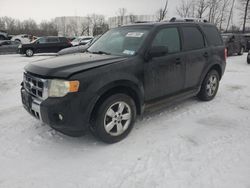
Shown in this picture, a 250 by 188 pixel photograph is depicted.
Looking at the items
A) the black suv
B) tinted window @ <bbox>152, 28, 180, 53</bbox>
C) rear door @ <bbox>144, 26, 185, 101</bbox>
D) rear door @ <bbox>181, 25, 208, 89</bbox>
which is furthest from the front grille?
rear door @ <bbox>181, 25, 208, 89</bbox>

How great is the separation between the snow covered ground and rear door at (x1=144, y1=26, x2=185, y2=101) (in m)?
0.61

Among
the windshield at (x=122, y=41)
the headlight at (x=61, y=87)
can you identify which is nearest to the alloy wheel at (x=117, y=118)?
the headlight at (x=61, y=87)

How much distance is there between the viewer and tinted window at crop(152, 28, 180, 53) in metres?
3.88

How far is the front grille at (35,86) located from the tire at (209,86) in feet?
11.5

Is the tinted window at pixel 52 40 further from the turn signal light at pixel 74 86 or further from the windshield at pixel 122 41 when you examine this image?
the turn signal light at pixel 74 86

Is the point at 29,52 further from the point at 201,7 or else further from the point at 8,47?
the point at 201,7

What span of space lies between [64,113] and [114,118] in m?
0.77

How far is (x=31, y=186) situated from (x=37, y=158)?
1.92ft

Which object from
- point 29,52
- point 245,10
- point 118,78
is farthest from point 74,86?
point 245,10

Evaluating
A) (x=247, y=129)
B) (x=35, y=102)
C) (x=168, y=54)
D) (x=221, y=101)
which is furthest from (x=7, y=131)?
(x=221, y=101)

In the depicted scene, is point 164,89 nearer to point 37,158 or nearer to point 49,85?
point 49,85

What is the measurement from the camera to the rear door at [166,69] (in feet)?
12.3

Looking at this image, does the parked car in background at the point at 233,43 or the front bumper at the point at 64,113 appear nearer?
the front bumper at the point at 64,113

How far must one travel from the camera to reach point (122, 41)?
4023 mm
